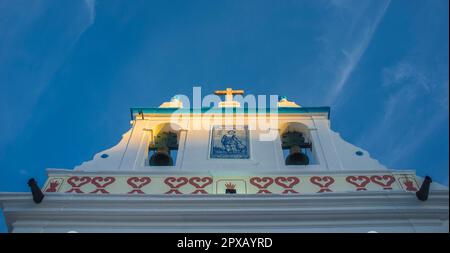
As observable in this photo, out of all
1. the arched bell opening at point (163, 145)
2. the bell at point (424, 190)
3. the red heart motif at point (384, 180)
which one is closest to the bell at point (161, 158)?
the arched bell opening at point (163, 145)

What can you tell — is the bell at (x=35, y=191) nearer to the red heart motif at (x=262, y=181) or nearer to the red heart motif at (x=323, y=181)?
the red heart motif at (x=262, y=181)

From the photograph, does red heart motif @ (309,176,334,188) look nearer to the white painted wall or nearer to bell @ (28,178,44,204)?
the white painted wall

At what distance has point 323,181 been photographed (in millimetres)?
9883

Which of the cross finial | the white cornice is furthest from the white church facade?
the cross finial

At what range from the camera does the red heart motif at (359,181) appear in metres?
9.80

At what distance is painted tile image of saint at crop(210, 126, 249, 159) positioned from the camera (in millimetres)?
10906

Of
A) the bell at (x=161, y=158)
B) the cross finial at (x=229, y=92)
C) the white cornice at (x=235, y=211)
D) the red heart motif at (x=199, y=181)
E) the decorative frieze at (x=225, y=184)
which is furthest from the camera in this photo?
the cross finial at (x=229, y=92)

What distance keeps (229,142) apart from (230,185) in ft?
4.91

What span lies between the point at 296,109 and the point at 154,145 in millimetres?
2559

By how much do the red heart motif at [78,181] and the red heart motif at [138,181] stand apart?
625mm

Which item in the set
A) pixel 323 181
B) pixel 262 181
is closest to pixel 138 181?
pixel 262 181

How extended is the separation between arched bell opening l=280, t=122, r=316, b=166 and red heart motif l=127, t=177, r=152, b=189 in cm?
229

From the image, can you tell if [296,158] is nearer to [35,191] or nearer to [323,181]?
[323,181]

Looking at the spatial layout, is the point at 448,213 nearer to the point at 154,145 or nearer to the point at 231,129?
the point at 231,129
